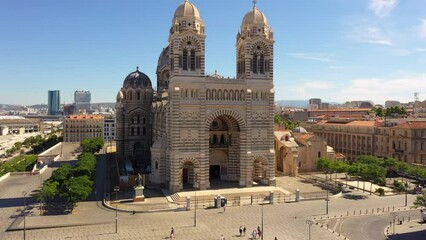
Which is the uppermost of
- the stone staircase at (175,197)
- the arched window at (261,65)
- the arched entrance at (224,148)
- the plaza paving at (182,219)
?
the arched window at (261,65)

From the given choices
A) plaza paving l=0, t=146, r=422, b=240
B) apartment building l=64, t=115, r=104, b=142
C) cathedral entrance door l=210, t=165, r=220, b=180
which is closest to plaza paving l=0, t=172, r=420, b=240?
plaza paving l=0, t=146, r=422, b=240

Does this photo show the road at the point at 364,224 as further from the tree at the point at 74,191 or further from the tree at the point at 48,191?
the tree at the point at 48,191

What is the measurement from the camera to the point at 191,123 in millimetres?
59281

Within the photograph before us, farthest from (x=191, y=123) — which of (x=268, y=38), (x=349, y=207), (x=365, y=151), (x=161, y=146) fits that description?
(x=365, y=151)

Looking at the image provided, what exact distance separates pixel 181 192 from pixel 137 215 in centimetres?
1184

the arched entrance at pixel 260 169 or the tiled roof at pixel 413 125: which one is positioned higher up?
the tiled roof at pixel 413 125

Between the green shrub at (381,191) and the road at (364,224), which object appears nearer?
the road at (364,224)

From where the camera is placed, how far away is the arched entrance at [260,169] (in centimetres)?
6385

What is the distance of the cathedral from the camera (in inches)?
2324

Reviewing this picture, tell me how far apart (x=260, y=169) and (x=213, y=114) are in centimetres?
1471

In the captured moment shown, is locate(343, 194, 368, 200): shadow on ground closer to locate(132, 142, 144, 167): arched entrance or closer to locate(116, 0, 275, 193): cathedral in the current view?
locate(116, 0, 275, 193): cathedral

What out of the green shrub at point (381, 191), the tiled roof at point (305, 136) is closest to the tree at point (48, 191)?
the green shrub at point (381, 191)

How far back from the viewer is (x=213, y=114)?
199 ft

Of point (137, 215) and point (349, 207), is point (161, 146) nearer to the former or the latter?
point (137, 215)
